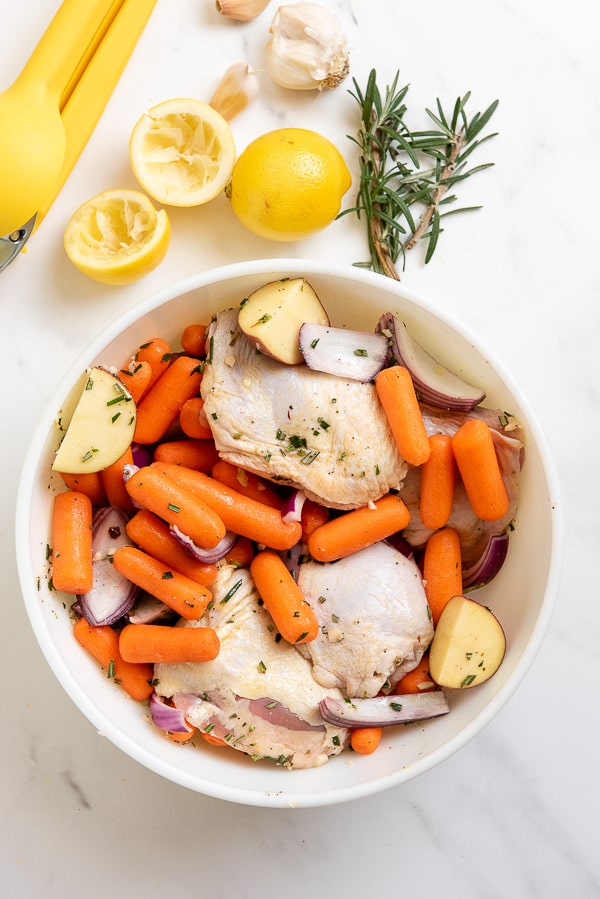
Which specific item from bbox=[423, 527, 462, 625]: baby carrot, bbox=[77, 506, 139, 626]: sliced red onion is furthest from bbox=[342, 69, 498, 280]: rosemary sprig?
bbox=[77, 506, 139, 626]: sliced red onion

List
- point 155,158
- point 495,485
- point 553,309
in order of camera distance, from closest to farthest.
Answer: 1. point 495,485
2. point 155,158
3. point 553,309

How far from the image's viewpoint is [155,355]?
5.22ft

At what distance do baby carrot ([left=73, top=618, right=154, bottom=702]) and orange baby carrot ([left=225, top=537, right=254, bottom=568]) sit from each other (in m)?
0.27

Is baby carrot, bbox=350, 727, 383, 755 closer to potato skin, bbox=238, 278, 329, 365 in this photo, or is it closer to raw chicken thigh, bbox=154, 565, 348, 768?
raw chicken thigh, bbox=154, 565, 348, 768

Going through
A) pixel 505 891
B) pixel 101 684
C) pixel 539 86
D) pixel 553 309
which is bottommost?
pixel 505 891

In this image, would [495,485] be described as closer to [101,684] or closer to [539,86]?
[101,684]

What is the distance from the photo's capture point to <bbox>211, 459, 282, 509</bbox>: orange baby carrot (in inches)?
63.4

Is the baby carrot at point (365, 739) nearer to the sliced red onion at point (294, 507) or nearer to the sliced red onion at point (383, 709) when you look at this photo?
the sliced red onion at point (383, 709)

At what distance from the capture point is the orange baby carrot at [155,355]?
5.22ft

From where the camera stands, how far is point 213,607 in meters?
1.57

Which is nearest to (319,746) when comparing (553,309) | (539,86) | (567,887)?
(567,887)

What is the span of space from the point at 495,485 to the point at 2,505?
42.2 inches

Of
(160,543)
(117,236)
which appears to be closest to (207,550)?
(160,543)

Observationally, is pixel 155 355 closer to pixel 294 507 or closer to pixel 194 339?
pixel 194 339
